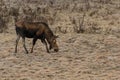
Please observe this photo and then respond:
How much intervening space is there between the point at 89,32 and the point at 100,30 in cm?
96

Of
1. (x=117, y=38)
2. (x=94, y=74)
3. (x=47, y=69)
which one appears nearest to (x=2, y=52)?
(x=47, y=69)

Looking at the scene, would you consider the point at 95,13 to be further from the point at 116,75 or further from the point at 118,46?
the point at 116,75

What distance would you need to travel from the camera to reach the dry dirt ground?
11289mm

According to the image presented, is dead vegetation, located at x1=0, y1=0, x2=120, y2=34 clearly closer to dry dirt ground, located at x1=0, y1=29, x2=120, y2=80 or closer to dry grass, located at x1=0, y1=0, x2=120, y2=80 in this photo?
dry grass, located at x1=0, y1=0, x2=120, y2=80

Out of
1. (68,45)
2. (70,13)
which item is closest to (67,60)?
(68,45)

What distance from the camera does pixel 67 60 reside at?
515 inches

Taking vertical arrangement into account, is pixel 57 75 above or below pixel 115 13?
above

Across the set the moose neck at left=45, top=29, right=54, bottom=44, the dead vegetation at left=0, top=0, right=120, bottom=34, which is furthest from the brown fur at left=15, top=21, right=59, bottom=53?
the dead vegetation at left=0, top=0, right=120, bottom=34

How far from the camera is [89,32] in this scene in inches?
703

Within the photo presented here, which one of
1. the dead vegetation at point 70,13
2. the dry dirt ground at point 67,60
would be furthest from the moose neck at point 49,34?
the dead vegetation at point 70,13

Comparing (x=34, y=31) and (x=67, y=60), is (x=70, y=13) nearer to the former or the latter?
(x=34, y=31)

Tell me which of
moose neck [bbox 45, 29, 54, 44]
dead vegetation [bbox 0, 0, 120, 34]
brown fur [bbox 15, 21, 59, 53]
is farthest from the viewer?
dead vegetation [bbox 0, 0, 120, 34]

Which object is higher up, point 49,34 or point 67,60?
point 49,34

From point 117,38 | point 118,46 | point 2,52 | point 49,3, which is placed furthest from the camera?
point 49,3
